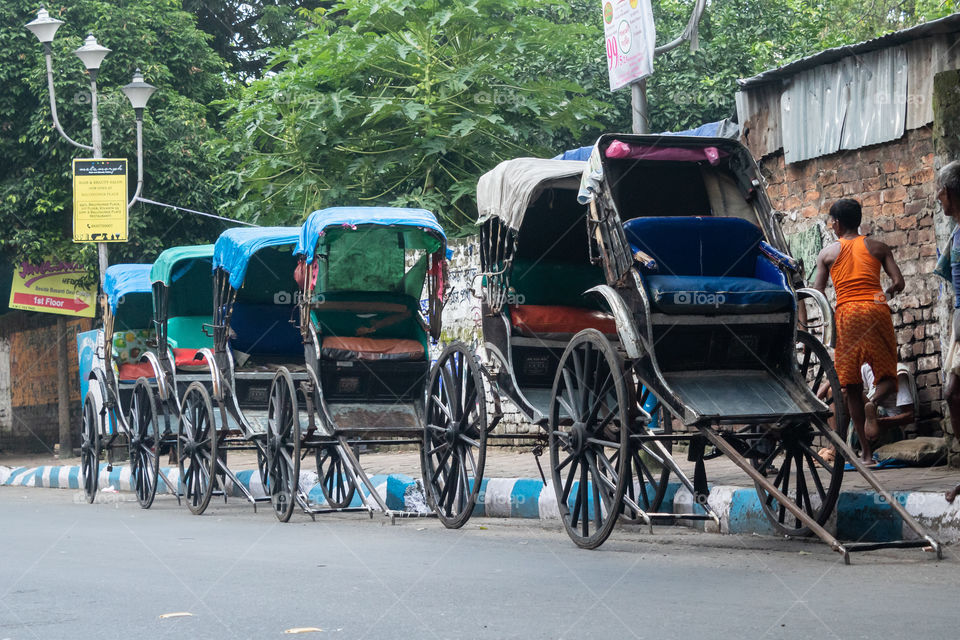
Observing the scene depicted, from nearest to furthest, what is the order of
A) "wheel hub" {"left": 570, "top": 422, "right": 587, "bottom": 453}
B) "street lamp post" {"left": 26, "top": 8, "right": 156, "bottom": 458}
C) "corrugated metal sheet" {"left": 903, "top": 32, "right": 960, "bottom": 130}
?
"wheel hub" {"left": 570, "top": 422, "right": 587, "bottom": 453}
"corrugated metal sheet" {"left": 903, "top": 32, "right": 960, "bottom": 130}
"street lamp post" {"left": 26, "top": 8, "right": 156, "bottom": 458}

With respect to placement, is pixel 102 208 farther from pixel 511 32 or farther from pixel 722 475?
pixel 722 475

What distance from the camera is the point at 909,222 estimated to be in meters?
9.83

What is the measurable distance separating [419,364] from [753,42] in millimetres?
14171

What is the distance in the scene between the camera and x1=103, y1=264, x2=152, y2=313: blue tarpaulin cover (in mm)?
13258

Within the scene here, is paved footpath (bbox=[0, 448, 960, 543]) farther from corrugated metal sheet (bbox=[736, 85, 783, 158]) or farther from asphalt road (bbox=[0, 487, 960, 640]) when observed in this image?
corrugated metal sheet (bbox=[736, 85, 783, 158])

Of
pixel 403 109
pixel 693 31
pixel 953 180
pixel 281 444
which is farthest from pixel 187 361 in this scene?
pixel 953 180

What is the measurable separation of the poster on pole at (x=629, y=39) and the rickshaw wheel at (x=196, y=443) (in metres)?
4.21

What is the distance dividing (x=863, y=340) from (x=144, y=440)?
6861 millimetres

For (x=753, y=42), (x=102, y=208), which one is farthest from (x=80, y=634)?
(x=753, y=42)

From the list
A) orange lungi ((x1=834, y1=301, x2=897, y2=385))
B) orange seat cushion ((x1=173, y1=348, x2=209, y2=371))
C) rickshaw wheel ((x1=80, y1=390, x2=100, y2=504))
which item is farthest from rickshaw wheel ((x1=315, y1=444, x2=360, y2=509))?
orange lungi ((x1=834, y1=301, x2=897, y2=385))

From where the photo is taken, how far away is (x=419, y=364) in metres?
9.74

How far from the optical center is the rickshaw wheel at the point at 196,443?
10.6m

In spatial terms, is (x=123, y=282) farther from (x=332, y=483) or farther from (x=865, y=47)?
(x=865, y=47)

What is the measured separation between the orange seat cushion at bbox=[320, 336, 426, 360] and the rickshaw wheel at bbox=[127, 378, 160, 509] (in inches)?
110
